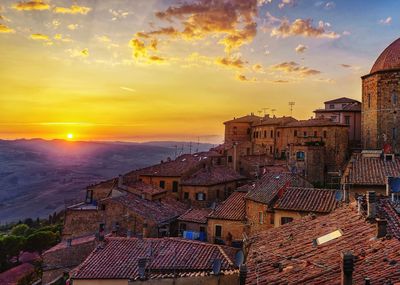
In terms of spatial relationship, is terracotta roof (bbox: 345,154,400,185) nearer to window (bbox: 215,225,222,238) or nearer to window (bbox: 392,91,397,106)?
window (bbox: 215,225,222,238)

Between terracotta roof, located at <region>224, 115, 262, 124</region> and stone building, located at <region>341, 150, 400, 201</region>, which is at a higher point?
terracotta roof, located at <region>224, 115, 262, 124</region>

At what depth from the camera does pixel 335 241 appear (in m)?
11.8

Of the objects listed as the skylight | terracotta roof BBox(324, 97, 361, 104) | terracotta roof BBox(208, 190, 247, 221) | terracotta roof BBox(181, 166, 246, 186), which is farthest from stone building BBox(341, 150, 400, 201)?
terracotta roof BBox(324, 97, 361, 104)

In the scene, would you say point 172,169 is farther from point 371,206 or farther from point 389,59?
point 371,206

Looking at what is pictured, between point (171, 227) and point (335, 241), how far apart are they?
26484mm

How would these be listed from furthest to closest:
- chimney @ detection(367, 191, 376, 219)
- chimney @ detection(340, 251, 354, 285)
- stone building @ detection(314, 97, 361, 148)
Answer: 1. stone building @ detection(314, 97, 361, 148)
2. chimney @ detection(367, 191, 376, 219)
3. chimney @ detection(340, 251, 354, 285)

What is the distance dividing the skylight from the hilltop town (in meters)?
0.05

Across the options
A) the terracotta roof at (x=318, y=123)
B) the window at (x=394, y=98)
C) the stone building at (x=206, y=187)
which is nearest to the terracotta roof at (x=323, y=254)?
the stone building at (x=206, y=187)

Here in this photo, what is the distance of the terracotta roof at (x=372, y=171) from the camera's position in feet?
86.5

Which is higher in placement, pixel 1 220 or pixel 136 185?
pixel 136 185

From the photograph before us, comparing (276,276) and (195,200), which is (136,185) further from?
(276,276)

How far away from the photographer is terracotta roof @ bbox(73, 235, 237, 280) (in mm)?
22141

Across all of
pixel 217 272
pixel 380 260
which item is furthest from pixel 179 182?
pixel 380 260

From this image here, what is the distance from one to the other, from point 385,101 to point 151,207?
33.0 metres
